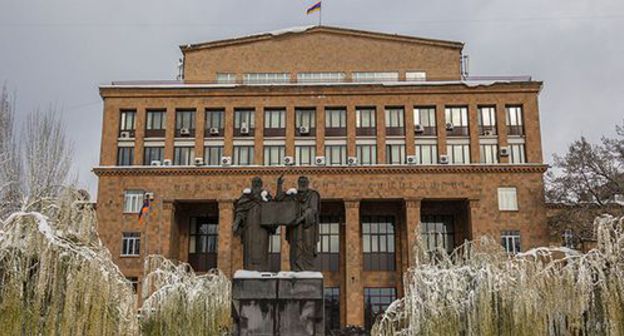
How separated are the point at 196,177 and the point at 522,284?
110 ft

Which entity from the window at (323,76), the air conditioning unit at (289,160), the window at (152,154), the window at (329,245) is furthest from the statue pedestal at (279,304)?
the window at (323,76)

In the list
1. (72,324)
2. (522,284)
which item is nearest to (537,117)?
(522,284)

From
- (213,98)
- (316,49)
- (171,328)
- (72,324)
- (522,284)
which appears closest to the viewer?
(72,324)

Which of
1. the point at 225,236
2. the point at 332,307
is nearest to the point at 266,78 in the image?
the point at 225,236

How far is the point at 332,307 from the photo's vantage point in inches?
1885

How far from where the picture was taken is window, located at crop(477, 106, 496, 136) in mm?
49619

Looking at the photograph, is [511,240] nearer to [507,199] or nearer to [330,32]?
[507,199]

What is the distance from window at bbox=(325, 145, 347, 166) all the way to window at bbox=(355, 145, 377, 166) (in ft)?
3.13

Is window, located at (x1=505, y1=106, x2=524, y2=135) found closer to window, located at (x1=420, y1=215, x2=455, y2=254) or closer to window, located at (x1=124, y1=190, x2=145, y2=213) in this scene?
window, located at (x1=420, y1=215, x2=455, y2=254)

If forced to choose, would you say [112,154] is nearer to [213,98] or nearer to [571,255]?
[213,98]

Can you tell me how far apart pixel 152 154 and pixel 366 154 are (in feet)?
49.9

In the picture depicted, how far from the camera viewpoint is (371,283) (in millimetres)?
48219

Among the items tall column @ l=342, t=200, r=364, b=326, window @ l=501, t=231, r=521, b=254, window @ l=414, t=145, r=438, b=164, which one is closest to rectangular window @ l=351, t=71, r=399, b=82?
window @ l=414, t=145, r=438, b=164

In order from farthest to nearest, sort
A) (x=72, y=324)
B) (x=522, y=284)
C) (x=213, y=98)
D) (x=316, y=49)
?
1. (x=316, y=49)
2. (x=213, y=98)
3. (x=522, y=284)
4. (x=72, y=324)
